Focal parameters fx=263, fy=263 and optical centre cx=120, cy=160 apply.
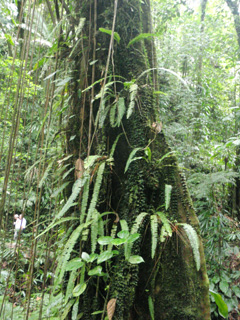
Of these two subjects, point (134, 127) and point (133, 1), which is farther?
point (133, 1)

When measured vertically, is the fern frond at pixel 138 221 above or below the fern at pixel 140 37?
below

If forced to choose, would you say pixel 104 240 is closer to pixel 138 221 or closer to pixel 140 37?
pixel 138 221

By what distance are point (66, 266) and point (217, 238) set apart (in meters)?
3.06

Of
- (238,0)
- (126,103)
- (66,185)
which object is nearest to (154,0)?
(238,0)

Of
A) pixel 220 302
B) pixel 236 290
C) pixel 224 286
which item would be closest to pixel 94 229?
pixel 220 302

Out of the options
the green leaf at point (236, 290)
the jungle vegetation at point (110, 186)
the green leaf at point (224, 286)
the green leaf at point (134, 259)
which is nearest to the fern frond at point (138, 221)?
the jungle vegetation at point (110, 186)

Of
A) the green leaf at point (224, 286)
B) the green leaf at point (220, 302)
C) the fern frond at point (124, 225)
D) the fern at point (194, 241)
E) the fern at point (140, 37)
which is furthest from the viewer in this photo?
the green leaf at point (224, 286)

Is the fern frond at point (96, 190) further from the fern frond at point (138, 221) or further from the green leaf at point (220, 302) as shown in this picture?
the green leaf at point (220, 302)

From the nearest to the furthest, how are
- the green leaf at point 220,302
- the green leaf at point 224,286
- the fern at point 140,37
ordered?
the green leaf at point 220,302, the fern at point 140,37, the green leaf at point 224,286

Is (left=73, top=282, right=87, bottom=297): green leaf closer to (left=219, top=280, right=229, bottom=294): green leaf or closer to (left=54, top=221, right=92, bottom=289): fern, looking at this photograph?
(left=54, top=221, right=92, bottom=289): fern

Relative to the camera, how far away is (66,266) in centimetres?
114

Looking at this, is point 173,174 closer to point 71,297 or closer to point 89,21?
point 71,297

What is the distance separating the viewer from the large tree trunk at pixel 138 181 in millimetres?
1230

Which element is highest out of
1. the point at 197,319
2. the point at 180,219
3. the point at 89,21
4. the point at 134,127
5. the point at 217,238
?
the point at 89,21
